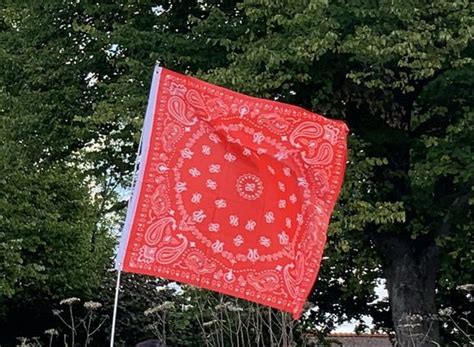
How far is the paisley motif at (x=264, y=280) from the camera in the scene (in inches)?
238

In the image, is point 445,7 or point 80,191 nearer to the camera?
point 445,7

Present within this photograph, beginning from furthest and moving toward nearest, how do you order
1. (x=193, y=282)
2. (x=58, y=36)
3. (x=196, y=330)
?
(x=196, y=330) < (x=58, y=36) < (x=193, y=282)

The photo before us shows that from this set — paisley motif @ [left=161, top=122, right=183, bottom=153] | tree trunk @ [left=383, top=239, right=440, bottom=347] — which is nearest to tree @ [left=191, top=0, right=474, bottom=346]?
tree trunk @ [left=383, top=239, right=440, bottom=347]

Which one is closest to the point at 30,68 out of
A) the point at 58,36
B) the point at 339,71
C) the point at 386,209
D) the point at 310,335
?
the point at 58,36

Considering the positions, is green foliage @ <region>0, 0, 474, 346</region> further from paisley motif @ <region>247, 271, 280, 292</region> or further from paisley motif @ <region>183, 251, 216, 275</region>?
paisley motif @ <region>183, 251, 216, 275</region>

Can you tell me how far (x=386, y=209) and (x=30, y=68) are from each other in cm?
578

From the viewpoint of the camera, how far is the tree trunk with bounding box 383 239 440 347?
13211 millimetres

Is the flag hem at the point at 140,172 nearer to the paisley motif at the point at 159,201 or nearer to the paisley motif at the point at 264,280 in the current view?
the paisley motif at the point at 159,201

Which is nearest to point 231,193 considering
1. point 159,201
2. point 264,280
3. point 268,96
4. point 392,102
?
point 159,201

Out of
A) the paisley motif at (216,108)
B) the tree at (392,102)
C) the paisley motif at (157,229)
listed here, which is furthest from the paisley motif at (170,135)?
the tree at (392,102)

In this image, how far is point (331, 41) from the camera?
427 inches

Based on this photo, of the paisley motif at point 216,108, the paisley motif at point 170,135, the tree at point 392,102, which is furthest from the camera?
the tree at point 392,102

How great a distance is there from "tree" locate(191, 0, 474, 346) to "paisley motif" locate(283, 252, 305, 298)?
505 cm

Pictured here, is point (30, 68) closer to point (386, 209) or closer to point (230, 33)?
point (230, 33)
